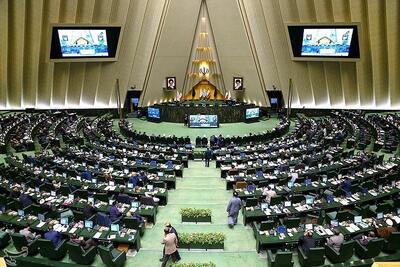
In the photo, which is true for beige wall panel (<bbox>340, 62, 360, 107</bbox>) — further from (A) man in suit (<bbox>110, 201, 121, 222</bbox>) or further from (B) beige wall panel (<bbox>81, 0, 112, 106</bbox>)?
(A) man in suit (<bbox>110, 201, 121, 222</bbox>)

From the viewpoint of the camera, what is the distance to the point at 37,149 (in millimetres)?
26250

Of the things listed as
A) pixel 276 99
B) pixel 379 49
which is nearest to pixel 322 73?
pixel 276 99

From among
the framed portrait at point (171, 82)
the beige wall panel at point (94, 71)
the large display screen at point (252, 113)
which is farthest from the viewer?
the framed portrait at point (171, 82)

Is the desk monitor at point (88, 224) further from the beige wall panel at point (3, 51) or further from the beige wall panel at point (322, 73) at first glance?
the beige wall panel at point (322, 73)

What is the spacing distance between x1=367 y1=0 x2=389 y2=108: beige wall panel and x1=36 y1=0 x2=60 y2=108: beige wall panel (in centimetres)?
3042

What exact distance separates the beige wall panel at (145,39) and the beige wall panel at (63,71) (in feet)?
22.1

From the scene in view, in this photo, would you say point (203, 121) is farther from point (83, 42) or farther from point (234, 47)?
point (83, 42)

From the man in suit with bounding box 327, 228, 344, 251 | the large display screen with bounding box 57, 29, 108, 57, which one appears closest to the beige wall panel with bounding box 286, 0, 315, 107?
the large display screen with bounding box 57, 29, 108, 57

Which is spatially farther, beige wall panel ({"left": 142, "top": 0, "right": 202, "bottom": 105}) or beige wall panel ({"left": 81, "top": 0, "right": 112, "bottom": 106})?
beige wall panel ({"left": 142, "top": 0, "right": 202, "bottom": 105})

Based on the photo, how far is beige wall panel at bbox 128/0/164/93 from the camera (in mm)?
38188

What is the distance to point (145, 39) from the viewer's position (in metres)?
39.2

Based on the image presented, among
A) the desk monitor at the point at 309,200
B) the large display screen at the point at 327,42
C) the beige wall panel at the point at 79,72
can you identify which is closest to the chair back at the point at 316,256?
the desk monitor at the point at 309,200

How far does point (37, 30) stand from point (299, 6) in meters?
26.4

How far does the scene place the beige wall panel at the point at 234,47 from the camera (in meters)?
39.7
